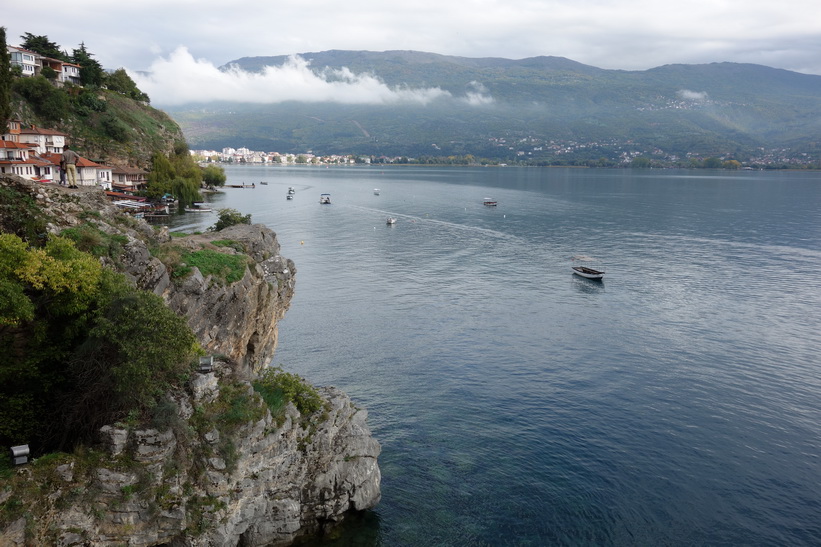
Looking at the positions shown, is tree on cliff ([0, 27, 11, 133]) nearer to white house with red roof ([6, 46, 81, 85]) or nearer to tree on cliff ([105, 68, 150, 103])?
white house with red roof ([6, 46, 81, 85])

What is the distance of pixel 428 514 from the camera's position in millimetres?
32375

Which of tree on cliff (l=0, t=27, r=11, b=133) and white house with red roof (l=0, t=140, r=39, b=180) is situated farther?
white house with red roof (l=0, t=140, r=39, b=180)

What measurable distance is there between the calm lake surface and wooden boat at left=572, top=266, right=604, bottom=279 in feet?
3.64

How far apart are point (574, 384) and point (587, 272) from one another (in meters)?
39.6

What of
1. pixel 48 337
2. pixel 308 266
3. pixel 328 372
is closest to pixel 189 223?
pixel 308 266

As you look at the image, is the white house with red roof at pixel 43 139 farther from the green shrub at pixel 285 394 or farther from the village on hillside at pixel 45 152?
the green shrub at pixel 285 394

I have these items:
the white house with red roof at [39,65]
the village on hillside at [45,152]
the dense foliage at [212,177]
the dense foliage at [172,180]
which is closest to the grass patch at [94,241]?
the village on hillside at [45,152]

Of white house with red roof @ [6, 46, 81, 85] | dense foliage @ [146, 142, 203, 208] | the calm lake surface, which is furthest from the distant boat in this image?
white house with red roof @ [6, 46, 81, 85]

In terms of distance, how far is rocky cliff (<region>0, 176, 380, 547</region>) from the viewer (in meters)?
22.2

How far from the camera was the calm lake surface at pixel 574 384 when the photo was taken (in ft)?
109

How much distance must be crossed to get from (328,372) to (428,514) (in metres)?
21.6

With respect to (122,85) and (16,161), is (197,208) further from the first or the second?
(16,161)

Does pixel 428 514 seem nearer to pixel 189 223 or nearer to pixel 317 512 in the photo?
pixel 317 512

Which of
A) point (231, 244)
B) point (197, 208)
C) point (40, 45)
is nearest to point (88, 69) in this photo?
point (40, 45)
